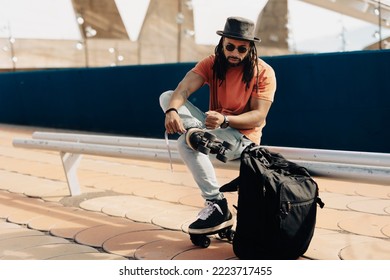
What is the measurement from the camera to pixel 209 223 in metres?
2.04

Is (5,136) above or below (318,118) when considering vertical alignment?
below

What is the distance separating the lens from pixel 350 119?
416 cm

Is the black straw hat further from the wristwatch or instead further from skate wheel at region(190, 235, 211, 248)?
skate wheel at region(190, 235, 211, 248)

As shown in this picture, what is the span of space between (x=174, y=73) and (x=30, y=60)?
524 inches

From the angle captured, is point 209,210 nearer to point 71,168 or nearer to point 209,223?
point 209,223

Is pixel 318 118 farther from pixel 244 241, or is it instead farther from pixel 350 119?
pixel 244 241

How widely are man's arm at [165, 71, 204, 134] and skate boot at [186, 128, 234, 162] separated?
2.9 inches

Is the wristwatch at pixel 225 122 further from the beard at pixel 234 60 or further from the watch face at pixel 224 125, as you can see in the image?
the beard at pixel 234 60

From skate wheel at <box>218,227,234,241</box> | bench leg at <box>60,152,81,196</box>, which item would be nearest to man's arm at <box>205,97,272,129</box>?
skate wheel at <box>218,227,234,241</box>

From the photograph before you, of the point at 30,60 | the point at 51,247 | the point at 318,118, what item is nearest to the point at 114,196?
the point at 51,247

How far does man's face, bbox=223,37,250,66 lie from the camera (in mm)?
2036

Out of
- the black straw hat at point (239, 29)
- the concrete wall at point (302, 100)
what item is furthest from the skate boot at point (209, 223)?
the concrete wall at point (302, 100)

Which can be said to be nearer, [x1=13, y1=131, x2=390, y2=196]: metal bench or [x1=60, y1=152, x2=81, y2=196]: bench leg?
[x1=13, y1=131, x2=390, y2=196]: metal bench

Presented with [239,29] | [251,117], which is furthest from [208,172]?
[239,29]
